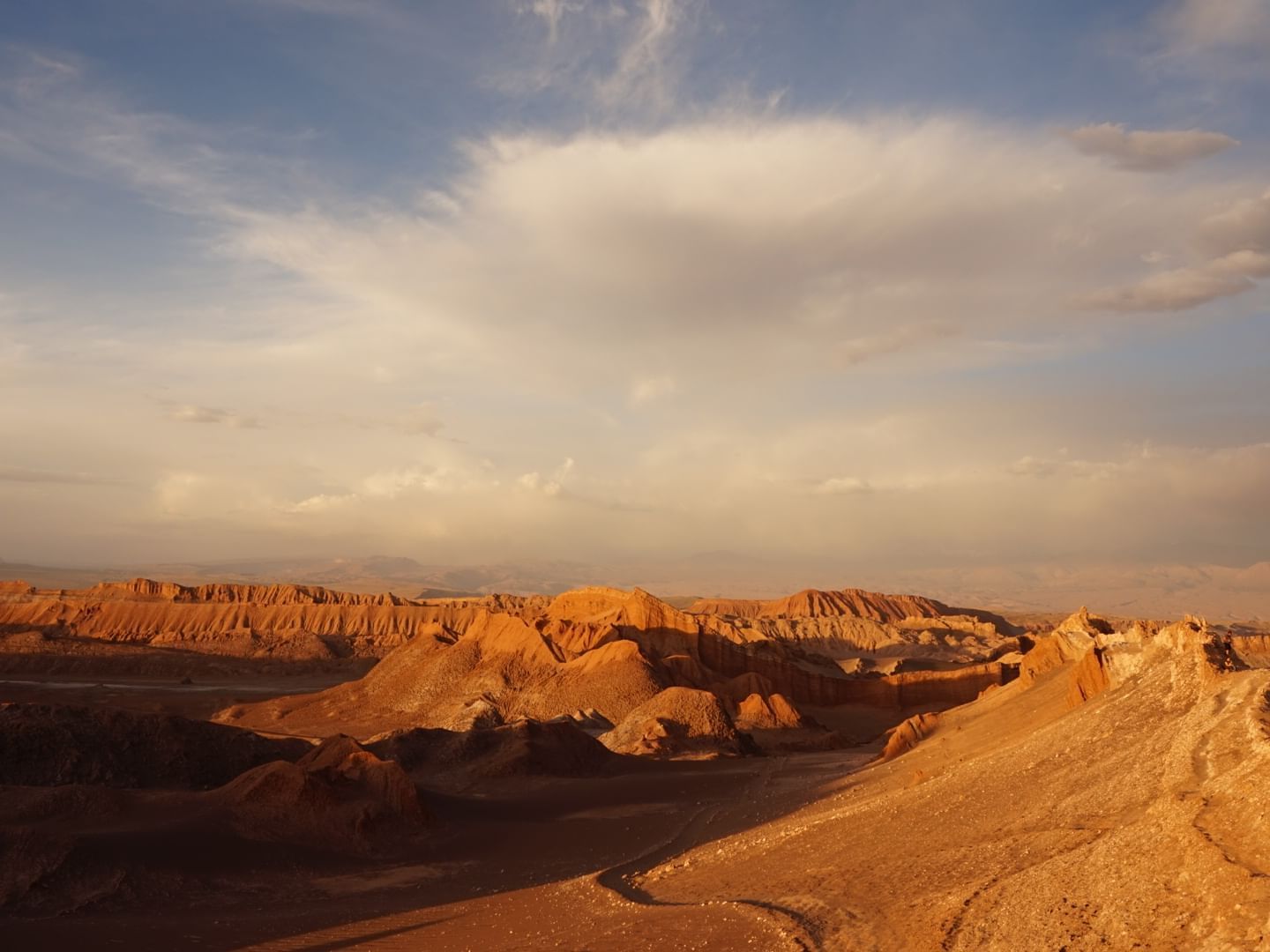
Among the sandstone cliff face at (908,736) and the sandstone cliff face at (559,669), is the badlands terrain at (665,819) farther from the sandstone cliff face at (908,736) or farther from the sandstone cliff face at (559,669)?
the sandstone cliff face at (559,669)

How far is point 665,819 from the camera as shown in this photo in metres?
28.2

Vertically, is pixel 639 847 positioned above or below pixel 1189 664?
below

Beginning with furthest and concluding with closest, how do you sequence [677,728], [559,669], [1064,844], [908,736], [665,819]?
[559,669] → [677,728] → [908,736] → [665,819] → [1064,844]

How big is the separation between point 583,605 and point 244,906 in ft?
162

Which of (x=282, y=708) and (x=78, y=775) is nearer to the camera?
(x=78, y=775)

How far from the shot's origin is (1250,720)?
1450 cm

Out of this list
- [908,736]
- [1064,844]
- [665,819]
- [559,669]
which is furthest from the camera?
[559,669]

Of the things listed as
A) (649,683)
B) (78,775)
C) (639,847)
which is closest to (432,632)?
(649,683)

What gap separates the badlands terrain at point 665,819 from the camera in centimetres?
1240

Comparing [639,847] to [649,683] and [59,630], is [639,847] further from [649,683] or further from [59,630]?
[59,630]

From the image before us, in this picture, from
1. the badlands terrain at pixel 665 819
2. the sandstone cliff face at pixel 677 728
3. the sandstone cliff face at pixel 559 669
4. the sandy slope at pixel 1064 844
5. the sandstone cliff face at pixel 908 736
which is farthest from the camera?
the sandstone cliff face at pixel 559 669

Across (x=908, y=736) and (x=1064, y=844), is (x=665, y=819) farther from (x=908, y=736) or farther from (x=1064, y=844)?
(x=1064, y=844)

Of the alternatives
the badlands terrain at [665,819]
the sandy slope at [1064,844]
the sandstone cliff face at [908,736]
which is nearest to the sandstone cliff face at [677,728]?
the badlands terrain at [665,819]

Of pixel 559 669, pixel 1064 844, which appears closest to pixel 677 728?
pixel 559 669
